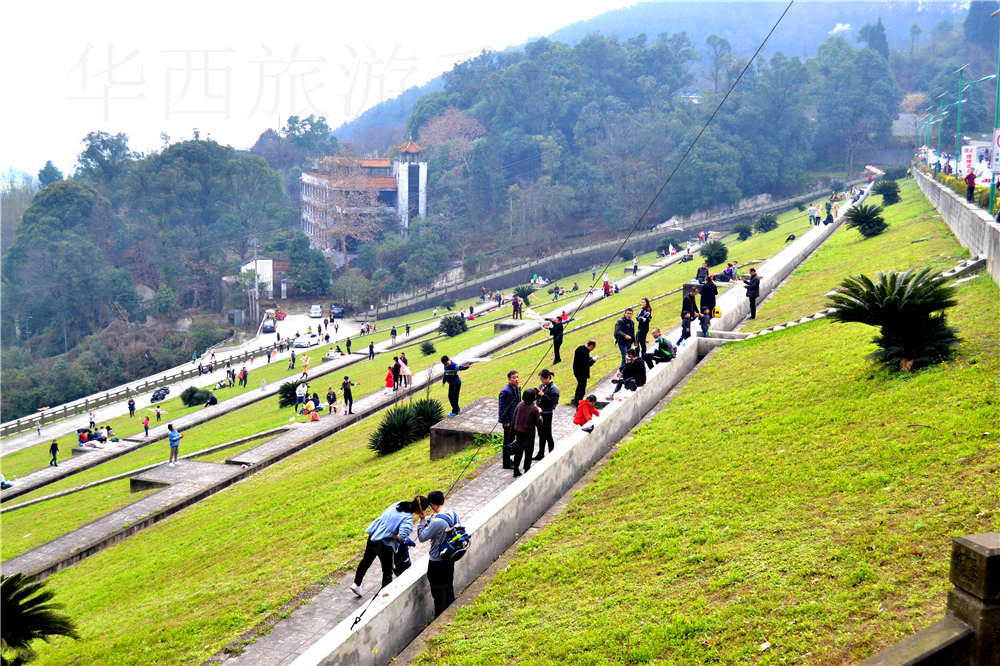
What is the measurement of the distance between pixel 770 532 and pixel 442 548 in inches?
111

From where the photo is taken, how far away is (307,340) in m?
48.7

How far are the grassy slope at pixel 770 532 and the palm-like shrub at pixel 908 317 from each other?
289mm

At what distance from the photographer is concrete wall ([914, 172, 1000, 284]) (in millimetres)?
12469

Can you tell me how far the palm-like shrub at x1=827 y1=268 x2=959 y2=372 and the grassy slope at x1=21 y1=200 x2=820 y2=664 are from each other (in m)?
5.89

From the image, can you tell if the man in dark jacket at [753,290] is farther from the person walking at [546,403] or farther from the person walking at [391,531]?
the person walking at [391,531]

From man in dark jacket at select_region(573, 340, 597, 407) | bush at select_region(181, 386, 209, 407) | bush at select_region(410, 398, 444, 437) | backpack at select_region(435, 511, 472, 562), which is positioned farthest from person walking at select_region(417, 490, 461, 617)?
bush at select_region(181, 386, 209, 407)

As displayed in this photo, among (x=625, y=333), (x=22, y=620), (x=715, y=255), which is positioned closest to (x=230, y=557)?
(x=22, y=620)

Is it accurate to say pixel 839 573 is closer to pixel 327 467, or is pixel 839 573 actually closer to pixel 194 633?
pixel 194 633

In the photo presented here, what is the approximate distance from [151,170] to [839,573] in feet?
253

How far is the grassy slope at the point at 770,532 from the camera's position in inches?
211

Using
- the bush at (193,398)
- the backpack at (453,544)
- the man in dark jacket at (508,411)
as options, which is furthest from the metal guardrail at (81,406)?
the backpack at (453,544)

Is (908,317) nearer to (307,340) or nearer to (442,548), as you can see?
(442,548)

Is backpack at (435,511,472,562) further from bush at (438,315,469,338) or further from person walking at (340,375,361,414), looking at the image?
bush at (438,315,469,338)

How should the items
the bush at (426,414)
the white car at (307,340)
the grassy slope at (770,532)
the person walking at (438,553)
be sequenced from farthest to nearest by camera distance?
the white car at (307,340) → the bush at (426,414) → the person walking at (438,553) → the grassy slope at (770,532)
